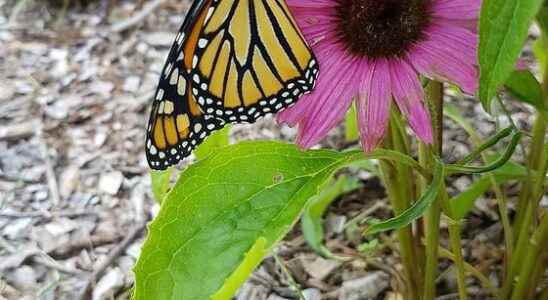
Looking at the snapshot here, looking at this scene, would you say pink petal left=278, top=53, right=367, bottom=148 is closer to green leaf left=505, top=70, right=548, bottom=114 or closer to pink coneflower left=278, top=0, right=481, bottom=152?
pink coneflower left=278, top=0, right=481, bottom=152

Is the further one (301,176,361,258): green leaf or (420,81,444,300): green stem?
(301,176,361,258): green leaf

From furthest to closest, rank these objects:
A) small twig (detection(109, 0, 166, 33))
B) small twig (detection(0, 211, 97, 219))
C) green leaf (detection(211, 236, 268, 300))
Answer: small twig (detection(109, 0, 166, 33))
small twig (detection(0, 211, 97, 219))
green leaf (detection(211, 236, 268, 300))

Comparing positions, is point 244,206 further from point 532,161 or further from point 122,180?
point 122,180

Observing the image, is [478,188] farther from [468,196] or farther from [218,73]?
[218,73]

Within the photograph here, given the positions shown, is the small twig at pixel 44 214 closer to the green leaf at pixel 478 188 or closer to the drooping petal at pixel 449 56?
the green leaf at pixel 478 188

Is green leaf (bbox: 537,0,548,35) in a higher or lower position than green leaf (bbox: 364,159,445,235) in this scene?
higher

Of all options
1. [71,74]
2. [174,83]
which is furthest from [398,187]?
[71,74]

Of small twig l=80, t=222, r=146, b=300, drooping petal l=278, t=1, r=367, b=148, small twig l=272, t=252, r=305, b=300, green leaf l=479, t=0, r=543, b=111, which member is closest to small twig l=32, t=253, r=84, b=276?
small twig l=80, t=222, r=146, b=300
